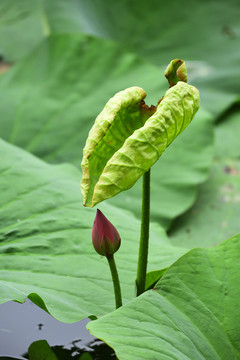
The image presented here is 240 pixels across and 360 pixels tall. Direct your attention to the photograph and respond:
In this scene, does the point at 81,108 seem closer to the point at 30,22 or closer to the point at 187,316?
the point at 30,22

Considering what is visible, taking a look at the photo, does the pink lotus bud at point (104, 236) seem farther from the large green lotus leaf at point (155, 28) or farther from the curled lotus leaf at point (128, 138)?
the large green lotus leaf at point (155, 28)

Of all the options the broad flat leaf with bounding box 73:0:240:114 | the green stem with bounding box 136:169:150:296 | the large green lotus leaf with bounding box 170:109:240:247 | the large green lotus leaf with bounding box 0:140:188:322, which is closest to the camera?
the green stem with bounding box 136:169:150:296

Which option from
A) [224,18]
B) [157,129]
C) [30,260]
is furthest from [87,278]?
[224,18]

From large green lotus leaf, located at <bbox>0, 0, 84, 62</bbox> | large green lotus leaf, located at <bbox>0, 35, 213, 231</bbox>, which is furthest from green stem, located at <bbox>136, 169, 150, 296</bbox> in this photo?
large green lotus leaf, located at <bbox>0, 0, 84, 62</bbox>

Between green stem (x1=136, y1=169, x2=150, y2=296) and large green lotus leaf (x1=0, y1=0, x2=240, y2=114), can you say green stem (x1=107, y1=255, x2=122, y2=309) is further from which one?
large green lotus leaf (x1=0, y1=0, x2=240, y2=114)

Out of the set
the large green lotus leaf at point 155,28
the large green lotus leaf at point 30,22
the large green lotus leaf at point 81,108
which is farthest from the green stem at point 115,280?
the large green lotus leaf at point 30,22

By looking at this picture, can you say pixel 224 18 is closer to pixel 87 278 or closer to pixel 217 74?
pixel 217 74
